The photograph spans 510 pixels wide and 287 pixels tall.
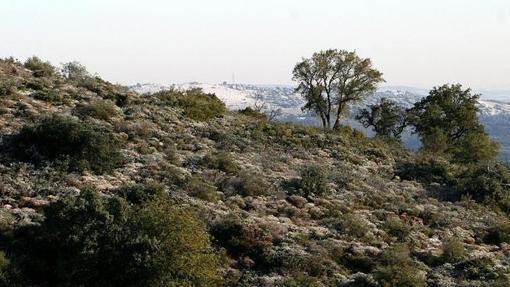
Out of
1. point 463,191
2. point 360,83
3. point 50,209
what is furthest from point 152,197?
point 360,83

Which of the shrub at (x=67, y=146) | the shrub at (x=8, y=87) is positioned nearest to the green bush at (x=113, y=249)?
the shrub at (x=67, y=146)

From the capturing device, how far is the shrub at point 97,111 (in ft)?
111

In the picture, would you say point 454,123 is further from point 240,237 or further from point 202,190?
point 240,237

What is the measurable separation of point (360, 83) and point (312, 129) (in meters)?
19.0

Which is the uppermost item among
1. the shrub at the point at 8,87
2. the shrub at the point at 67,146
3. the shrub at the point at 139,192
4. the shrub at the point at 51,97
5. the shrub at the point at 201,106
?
the shrub at the point at 8,87

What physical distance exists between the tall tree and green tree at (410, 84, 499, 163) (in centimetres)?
708

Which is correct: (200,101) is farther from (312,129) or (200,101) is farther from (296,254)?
(296,254)

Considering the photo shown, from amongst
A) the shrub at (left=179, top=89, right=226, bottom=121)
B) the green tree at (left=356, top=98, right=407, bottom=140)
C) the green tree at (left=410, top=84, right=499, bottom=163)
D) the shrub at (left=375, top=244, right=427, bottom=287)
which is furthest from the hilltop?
the green tree at (left=356, top=98, right=407, bottom=140)

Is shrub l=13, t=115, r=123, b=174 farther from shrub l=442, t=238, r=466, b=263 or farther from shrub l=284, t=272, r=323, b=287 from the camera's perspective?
shrub l=442, t=238, r=466, b=263

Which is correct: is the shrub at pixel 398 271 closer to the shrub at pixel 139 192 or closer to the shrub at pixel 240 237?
the shrub at pixel 240 237

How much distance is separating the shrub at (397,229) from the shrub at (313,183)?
13.9 feet

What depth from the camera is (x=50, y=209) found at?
20641mm

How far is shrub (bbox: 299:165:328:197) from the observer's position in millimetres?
29594

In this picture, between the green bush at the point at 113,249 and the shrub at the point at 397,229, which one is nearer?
the green bush at the point at 113,249
